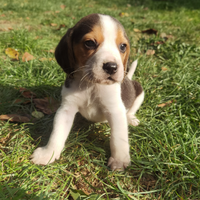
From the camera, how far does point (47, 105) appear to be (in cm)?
362

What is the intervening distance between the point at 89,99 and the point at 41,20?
20.9ft

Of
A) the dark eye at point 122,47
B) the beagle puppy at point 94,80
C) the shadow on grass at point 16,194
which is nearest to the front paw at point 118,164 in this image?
the beagle puppy at point 94,80

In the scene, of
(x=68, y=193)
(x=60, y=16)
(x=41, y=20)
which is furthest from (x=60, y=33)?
(x=68, y=193)

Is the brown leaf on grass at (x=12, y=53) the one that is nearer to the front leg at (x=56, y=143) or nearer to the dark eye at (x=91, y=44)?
the front leg at (x=56, y=143)

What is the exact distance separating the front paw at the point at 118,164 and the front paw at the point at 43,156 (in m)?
0.68

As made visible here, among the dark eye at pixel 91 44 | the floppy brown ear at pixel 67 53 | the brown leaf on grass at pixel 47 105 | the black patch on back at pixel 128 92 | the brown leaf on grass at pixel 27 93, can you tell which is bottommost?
the brown leaf on grass at pixel 47 105

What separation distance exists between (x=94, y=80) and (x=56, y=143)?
92cm

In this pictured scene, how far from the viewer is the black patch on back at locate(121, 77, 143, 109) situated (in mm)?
3126

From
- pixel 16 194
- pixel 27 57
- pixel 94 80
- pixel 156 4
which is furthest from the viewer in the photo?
pixel 156 4

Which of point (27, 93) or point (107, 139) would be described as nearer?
point (107, 139)

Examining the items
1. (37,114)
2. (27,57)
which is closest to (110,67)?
(37,114)

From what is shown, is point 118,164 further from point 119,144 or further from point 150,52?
point 150,52

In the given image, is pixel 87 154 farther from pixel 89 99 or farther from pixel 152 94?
pixel 152 94

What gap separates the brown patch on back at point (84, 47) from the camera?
238cm
